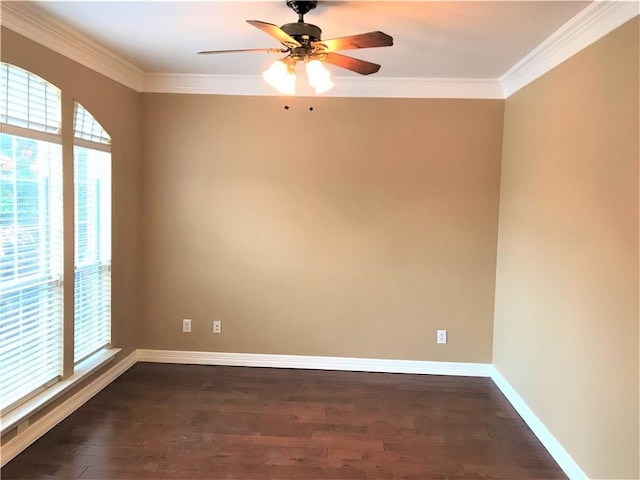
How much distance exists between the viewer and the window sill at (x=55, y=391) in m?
2.49

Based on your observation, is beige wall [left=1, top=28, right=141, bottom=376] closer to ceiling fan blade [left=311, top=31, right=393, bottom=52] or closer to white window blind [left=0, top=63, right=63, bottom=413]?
white window blind [left=0, top=63, right=63, bottom=413]

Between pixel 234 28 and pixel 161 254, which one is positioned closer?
pixel 234 28

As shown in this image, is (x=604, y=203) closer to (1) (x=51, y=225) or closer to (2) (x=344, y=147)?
(2) (x=344, y=147)

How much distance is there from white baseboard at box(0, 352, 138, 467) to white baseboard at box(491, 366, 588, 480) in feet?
9.98

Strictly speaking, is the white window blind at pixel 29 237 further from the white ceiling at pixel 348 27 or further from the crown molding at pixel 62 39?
the white ceiling at pixel 348 27

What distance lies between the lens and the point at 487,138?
3.76 metres

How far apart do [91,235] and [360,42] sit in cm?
235

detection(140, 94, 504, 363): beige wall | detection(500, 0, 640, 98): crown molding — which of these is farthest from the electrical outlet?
detection(500, 0, 640, 98): crown molding

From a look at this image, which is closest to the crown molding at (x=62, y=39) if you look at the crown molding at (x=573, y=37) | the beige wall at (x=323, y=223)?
the beige wall at (x=323, y=223)

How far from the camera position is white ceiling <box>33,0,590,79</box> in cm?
232

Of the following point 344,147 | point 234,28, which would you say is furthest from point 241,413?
point 234,28

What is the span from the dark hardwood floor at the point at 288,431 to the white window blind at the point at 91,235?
0.47 m

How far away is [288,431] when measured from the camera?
294cm

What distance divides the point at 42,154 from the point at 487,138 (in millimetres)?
3186
